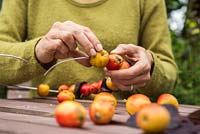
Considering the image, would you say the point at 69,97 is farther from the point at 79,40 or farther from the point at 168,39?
the point at 168,39

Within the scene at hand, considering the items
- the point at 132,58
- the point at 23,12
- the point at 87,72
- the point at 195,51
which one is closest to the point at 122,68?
the point at 132,58

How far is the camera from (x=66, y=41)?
1.42 meters

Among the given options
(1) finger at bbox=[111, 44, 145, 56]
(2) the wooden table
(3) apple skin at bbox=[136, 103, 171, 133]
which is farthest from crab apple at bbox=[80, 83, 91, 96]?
(3) apple skin at bbox=[136, 103, 171, 133]

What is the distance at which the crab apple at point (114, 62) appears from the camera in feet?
4.55

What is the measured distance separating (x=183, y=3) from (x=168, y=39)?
247cm

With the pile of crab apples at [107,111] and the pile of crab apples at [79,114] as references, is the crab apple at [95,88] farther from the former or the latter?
the pile of crab apples at [79,114]

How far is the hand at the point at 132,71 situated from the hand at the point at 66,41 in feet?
0.31

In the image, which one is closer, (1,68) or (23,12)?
(1,68)

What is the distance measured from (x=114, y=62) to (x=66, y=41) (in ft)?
0.55

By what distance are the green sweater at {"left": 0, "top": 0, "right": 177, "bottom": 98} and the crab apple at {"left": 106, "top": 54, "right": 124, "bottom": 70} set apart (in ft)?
1.30

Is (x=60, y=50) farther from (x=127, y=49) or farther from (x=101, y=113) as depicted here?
(x=101, y=113)

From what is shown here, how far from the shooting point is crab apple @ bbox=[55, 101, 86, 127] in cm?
93

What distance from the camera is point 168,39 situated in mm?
1982

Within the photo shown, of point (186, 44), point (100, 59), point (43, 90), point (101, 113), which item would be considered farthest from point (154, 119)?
point (186, 44)
